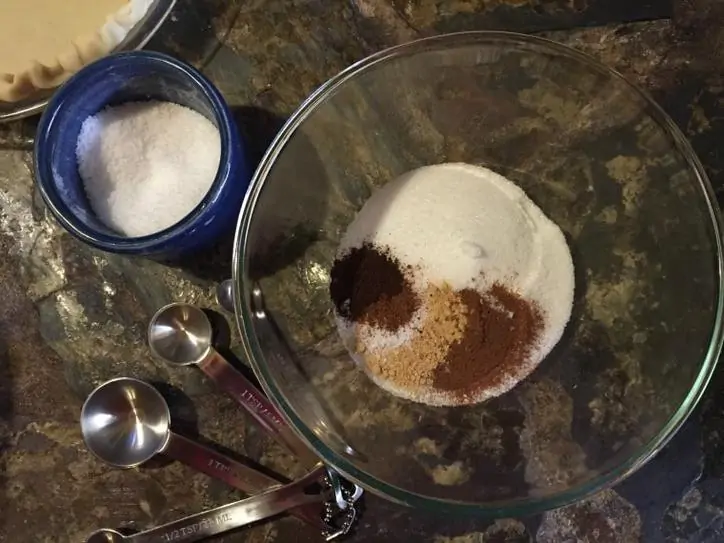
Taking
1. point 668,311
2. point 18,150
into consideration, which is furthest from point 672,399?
point 18,150

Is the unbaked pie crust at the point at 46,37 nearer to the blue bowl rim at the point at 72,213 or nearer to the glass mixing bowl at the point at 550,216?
the blue bowl rim at the point at 72,213

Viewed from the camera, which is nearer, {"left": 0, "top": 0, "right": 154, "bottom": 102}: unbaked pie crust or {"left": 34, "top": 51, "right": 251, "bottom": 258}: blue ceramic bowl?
{"left": 34, "top": 51, "right": 251, "bottom": 258}: blue ceramic bowl

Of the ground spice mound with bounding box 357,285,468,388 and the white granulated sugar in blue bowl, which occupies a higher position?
the white granulated sugar in blue bowl

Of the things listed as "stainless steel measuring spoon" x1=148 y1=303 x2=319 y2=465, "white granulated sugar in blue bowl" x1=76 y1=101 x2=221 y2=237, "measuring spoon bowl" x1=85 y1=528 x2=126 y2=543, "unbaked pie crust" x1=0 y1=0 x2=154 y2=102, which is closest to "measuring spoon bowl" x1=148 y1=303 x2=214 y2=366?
"stainless steel measuring spoon" x1=148 y1=303 x2=319 y2=465

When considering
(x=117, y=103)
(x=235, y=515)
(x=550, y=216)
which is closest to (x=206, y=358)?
(x=235, y=515)

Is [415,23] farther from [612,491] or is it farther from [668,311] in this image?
[612,491]

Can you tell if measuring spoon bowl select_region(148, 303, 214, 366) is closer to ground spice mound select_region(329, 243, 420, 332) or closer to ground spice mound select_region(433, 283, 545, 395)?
ground spice mound select_region(329, 243, 420, 332)

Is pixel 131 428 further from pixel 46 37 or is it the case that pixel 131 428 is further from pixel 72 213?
pixel 46 37
